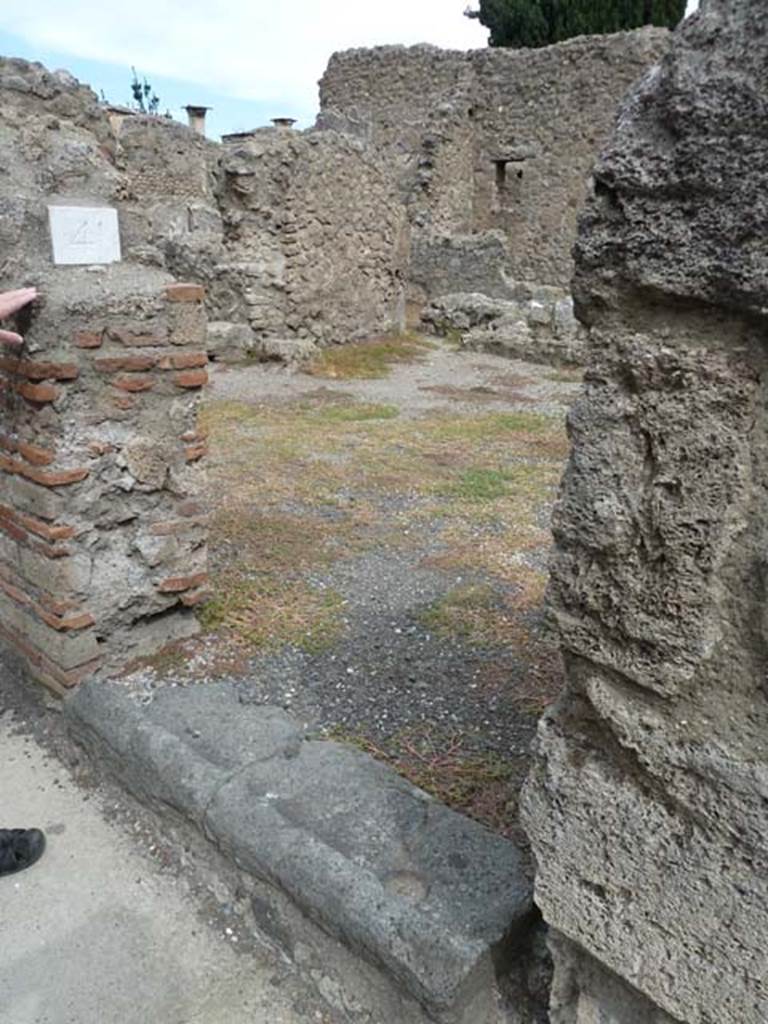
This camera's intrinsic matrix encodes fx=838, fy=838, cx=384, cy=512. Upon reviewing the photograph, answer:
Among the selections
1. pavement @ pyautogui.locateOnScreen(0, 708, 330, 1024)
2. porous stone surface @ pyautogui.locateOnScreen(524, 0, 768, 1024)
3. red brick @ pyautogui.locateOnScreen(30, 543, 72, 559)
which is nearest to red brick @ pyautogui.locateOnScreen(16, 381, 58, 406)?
red brick @ pyautogui.locateOnScreen(30, 543, 72, 559)

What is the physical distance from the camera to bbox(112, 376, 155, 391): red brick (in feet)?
8.70

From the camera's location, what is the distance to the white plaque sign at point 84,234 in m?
2.55

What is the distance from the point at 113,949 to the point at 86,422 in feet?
4.91

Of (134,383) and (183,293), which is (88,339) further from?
(183,293)

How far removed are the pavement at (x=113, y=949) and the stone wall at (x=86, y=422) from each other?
2.06 feet

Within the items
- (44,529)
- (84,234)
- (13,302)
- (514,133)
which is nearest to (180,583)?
(44,529)

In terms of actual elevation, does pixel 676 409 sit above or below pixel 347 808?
above

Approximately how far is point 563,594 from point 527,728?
144 centimetres

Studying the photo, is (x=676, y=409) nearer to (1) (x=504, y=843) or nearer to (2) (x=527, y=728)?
(1) (x=504, y=843)

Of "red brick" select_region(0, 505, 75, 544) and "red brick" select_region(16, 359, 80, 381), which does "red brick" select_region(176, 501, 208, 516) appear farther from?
"red brick" select_region(16, 359, 80, 381)

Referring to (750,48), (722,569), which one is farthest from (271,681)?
(750,48)

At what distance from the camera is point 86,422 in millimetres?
2633

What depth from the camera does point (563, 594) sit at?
1.29 meters

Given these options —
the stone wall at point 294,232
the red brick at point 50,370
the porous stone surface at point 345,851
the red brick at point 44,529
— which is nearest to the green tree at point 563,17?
the stone wall at point 294,232
